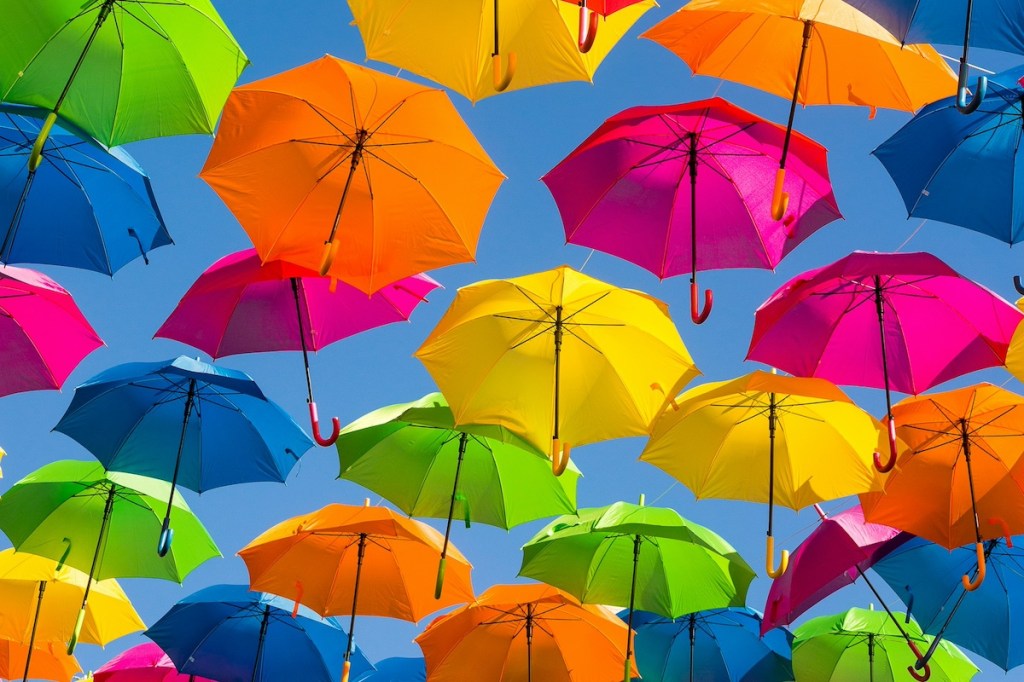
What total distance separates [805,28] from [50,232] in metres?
6.46

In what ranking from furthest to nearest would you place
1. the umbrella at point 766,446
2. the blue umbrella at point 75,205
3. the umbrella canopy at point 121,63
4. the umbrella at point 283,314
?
1. the umbrella at point 766,446
2. the umbrella at point 283,314
3. the blue umbrella at point 75,205
4. the umbrella canopy at point 121,63

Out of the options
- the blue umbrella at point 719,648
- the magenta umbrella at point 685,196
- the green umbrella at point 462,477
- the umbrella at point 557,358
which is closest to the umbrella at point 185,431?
the green umbrella at point 462,477

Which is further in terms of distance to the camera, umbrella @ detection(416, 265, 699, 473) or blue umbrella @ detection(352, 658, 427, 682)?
blue umbrella @ detection(352, 658, 427, 682)

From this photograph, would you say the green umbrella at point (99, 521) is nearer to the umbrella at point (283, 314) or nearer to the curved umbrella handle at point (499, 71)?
the umbrella at point (283, 314)

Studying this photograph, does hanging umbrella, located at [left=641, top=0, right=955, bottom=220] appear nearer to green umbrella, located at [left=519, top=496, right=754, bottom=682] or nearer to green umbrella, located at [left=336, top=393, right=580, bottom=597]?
green umbrella, located at [left=519, top=496, right=754, bottom=682]

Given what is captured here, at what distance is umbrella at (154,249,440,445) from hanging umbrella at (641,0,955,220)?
3303 millimetres

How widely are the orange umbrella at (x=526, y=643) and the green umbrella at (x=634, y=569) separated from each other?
0.36 m

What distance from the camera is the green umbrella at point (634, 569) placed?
449 inches

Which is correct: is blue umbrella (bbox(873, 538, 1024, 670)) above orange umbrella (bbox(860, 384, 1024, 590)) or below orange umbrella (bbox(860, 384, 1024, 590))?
below

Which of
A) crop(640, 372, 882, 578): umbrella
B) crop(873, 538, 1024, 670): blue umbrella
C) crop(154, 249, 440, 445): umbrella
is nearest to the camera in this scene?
crop(154, 249, 440, 445): umbrella

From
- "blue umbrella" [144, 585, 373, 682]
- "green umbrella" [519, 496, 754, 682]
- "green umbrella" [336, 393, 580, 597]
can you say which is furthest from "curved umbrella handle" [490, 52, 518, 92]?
"blue umbrella" [144, 585, 373, 682]

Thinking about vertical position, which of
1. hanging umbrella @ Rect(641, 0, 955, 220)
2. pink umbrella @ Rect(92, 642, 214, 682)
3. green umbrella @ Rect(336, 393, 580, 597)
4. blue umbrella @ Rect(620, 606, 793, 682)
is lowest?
pink umbrella @ Rect(92, 642, 214, 682)

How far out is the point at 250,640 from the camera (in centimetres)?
1312

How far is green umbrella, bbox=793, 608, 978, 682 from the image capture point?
1248cm
